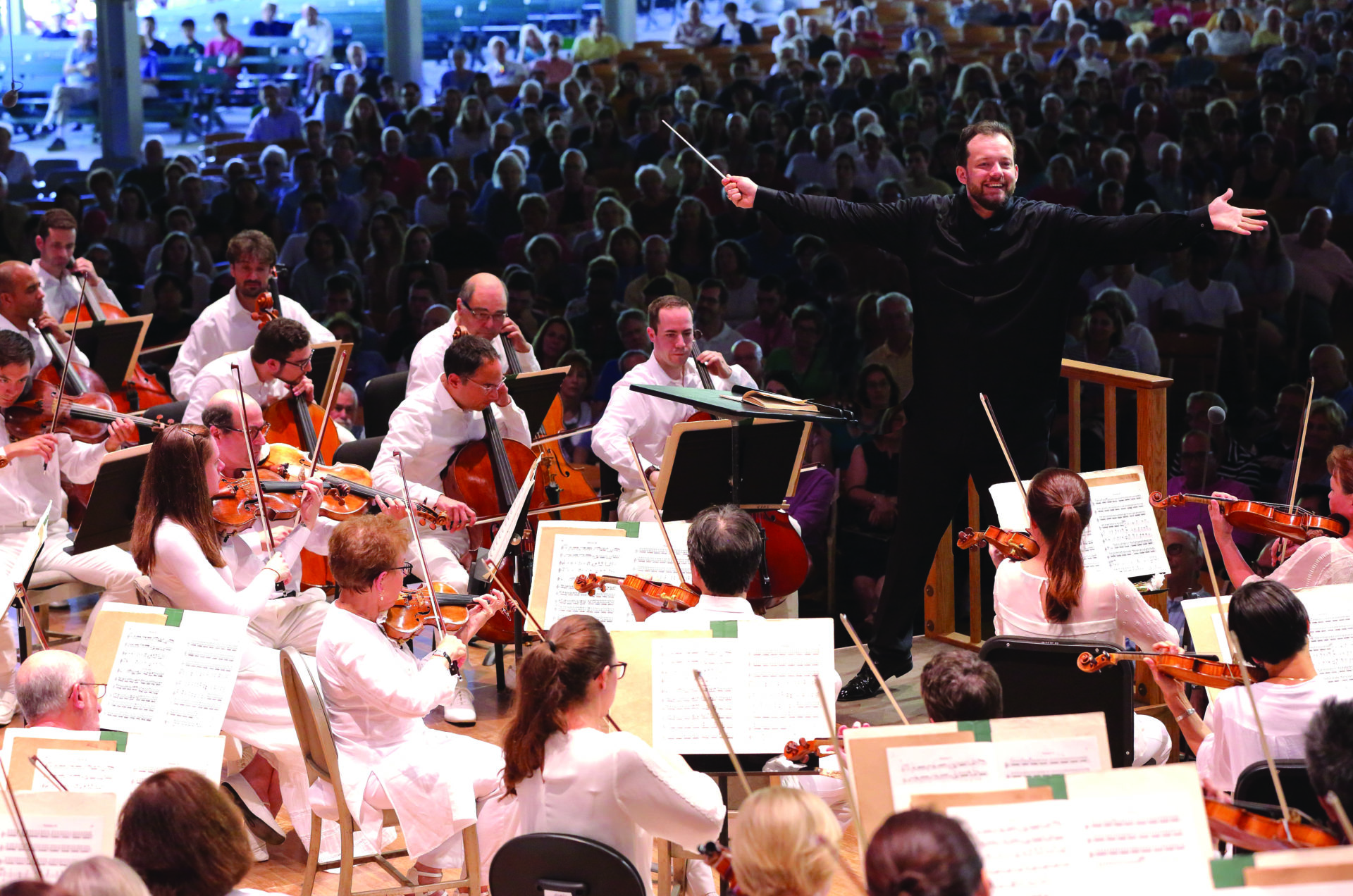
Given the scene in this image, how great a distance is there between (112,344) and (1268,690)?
428 centimetres

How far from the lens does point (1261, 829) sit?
221 centimetres

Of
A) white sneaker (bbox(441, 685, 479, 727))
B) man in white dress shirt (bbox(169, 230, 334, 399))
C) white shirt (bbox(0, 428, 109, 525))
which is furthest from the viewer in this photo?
man in white dress shirt (bbox(169, 230, 334, 399))

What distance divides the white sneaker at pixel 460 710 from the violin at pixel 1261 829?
2.40m

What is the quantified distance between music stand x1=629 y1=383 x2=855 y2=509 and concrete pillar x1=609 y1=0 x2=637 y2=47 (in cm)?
1209

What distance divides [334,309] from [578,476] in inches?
109

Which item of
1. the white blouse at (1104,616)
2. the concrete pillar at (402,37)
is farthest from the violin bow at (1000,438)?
the concrete pillar at (402,37)

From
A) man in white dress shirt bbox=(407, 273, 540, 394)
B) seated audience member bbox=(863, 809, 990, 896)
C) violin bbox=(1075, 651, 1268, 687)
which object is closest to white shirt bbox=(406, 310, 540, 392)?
man in white dress shirt bbox=(407, 273, 540, 394)

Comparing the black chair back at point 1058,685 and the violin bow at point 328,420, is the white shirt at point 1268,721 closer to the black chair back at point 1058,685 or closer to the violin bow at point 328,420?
the black chair back at point 1058,685

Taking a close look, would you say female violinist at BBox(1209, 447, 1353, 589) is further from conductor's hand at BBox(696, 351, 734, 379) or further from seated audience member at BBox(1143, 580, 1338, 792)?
conductor's hand at BBox(696, 351, 734, 379)

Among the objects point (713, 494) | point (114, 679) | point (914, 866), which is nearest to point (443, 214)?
point (713, 494)

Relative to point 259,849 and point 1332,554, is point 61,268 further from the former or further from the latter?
point 1332,554

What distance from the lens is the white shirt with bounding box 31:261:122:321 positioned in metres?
5.96

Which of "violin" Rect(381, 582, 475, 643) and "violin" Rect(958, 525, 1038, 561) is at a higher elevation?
"violin" Rect(958, 525, 1038, 561)

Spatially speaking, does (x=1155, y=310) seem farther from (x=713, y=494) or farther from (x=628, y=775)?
(x=628, y=775)
